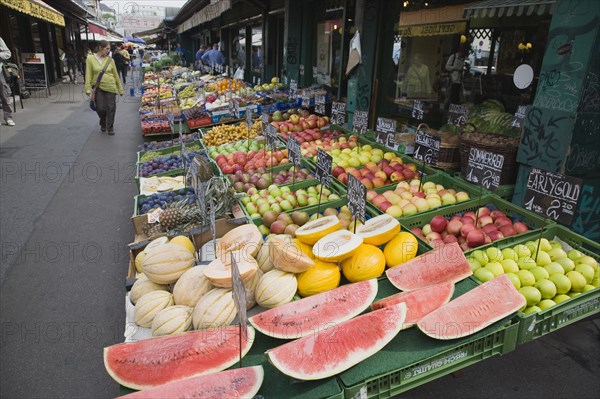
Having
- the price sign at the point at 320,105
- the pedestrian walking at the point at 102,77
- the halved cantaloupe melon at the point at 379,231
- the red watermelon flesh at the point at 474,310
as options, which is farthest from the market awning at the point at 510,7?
the pedestrian walking at the point at 102,77

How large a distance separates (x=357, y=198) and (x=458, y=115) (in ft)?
10.6

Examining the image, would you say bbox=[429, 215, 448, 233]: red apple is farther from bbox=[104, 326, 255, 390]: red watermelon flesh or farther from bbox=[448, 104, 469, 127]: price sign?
bbox=[448, 104, 469, 127]: price sign

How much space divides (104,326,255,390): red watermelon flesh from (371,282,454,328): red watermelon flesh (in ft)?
2.59

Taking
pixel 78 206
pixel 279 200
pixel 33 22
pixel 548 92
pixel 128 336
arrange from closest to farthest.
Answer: pixel 128 336 → pixel 548 92 → pixel 279 200 → pixel 78 206 → pixel 33 22

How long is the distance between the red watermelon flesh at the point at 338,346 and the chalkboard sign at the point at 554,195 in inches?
54.3

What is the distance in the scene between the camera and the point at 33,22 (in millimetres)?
19891

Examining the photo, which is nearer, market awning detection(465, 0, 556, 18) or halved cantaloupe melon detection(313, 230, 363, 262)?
halved cantaloupe melon detection(313, 230, 363, 262)

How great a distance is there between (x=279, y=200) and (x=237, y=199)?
0.41 meters

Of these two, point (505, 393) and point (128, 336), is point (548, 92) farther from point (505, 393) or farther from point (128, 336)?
point (128, 336)

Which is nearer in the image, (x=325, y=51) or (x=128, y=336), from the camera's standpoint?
(x=128, y=336)

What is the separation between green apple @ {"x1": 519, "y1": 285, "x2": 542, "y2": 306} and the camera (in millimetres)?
2420

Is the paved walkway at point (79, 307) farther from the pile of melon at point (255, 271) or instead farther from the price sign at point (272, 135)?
the price sign at point (272, 135)

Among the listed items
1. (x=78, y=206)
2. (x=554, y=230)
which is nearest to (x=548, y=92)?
(x=554, y=230)

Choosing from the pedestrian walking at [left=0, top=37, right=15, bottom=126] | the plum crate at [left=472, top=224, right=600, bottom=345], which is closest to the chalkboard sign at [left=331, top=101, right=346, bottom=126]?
the plum crate at [left=472, top=224, right=600, bottom=345]
